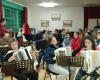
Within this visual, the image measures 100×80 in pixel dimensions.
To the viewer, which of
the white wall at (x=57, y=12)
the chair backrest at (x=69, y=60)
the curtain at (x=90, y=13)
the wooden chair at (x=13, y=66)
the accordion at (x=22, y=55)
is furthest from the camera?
the white wall at (x=57, y=12)

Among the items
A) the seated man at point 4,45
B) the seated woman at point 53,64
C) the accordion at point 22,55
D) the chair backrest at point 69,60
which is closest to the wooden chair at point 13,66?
the accordion at point 22,55

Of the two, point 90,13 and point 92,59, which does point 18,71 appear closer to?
point 92,59

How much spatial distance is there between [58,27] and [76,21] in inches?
46.8

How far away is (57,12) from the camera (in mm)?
14539

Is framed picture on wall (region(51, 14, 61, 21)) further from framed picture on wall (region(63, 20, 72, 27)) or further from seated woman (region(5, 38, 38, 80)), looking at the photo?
seated woman (region(5, 38, 38, 80))

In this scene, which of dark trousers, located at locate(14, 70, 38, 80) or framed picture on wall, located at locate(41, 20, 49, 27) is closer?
dark trousers, located at locate(14, 70, 38, 80)

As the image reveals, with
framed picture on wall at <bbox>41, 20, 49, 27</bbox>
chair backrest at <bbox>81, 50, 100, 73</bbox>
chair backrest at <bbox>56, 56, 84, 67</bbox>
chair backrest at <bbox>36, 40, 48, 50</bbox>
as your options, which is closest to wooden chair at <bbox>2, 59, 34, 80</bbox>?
chair backrest at <bbox>56, 56, 84, 67</bbox>

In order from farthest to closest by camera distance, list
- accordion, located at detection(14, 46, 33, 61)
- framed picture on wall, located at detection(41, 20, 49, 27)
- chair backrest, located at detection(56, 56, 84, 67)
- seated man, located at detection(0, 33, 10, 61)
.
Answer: framed picture on wall, located at detection(41, 20, 49, 27)
seated man, located at detection(0, 33, 10, 61)
chair backrest, located at detection(56, 56, 84, 67)
accordion, located at detection(14, 46, 33, 61)

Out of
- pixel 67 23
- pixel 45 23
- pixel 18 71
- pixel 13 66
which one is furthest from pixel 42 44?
pixel 45 23

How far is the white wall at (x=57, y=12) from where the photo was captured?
1436 centimetres

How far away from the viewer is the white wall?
14359 mm

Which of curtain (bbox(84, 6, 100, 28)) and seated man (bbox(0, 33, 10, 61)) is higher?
curtain (bbox(84, 6, 100, 28))

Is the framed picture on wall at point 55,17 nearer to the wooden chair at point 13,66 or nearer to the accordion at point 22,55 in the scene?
the accordion at point 22,55

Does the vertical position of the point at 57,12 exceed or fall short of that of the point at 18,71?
it exceeds it
